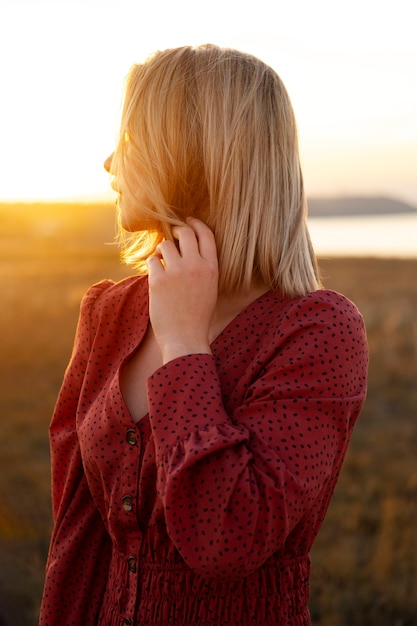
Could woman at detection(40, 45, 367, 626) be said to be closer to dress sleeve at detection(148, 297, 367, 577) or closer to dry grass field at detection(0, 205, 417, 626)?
dress sleeve at detection(148, 297, 367, 577)

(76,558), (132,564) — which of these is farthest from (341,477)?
(132,564)

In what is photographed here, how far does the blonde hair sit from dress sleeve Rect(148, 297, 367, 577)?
18 cm

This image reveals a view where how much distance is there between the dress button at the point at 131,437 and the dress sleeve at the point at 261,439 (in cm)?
16

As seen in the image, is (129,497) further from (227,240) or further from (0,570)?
(0,570)

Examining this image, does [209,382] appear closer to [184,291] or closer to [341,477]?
[184,291]

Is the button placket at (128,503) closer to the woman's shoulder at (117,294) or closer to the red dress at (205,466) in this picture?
the red dress at (205,466)

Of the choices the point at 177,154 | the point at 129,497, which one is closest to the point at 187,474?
the point at 129,497

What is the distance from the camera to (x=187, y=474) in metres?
1.43

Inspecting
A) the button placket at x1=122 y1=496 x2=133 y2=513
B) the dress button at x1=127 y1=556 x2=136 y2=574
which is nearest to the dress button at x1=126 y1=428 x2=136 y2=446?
the button placket at x1=122 y1=496 x2=133 y2=513

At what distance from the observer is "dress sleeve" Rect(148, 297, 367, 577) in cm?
141

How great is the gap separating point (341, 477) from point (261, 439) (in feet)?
14.3

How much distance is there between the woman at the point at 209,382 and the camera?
4.74ft

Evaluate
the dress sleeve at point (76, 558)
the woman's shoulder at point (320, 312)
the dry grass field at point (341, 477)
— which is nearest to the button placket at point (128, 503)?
the dress sleeve at point (76, 558)

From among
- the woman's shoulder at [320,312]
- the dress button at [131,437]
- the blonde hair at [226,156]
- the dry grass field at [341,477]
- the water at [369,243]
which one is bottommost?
the water at [369,243]
